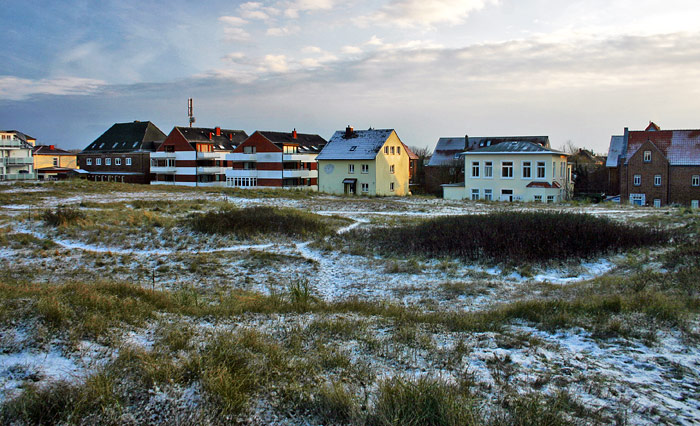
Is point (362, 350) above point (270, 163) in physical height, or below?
below

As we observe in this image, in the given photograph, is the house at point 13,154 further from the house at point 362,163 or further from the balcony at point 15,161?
the house at point 362,163

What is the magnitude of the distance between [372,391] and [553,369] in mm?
A: 2235

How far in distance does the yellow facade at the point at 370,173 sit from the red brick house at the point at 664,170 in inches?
938

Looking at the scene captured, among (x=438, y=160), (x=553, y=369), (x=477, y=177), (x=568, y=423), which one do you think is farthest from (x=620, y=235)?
(x=438, y=160)

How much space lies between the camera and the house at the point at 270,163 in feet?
219

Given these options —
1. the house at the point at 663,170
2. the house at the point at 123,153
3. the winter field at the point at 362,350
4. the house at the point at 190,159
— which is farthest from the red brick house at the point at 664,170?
the house at the point at 123,153

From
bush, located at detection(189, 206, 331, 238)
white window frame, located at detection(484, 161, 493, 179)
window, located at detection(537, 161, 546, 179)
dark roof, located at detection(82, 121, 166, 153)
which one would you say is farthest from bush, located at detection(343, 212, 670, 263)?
dark roof, located at detection(82, 121, 166, 153)

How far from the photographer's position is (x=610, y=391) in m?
5.07

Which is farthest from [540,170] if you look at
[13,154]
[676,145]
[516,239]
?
[13,154]

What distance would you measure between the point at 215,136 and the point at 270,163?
14.2 meters

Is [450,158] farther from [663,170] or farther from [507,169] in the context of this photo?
[663,170]

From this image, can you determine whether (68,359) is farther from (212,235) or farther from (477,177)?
(477,177)

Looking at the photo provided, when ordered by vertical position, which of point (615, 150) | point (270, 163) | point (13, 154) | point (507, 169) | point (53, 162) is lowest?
point (507, 169)

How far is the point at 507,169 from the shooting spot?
45.9 metres
